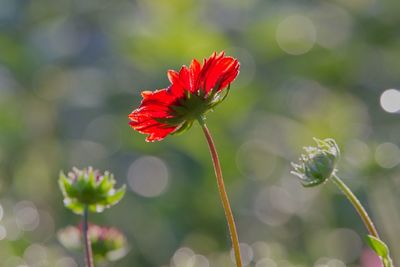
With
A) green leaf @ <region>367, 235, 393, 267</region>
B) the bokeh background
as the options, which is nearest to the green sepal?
green leaf @ <region>367, 235, 393, 267</region>

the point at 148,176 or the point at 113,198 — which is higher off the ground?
the point at 148,176

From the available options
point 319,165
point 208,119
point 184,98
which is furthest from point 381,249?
point 208,119

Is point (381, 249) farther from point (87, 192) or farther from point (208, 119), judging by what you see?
point (208, 119)

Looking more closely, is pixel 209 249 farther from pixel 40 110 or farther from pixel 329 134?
pixel 40 110

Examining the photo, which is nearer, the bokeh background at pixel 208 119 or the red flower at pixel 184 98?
the red flower at pixel 184 98

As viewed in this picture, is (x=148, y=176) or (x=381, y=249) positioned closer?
(x=381, y=249)

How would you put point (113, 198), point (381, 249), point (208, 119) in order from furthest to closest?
point (208, 119), point (113, 198), point (381, 249)

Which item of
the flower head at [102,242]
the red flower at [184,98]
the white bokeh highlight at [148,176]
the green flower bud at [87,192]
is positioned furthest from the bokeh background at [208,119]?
the red flower at [184,98]

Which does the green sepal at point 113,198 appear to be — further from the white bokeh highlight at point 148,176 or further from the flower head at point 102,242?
the white bokeh highlight at point 148,176
